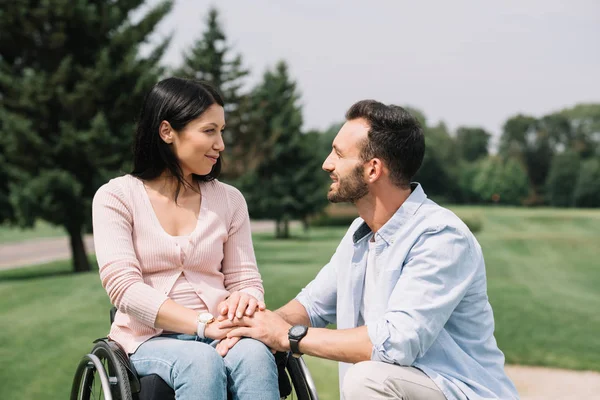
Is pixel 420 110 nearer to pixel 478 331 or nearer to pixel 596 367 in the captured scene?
pixel 596 367

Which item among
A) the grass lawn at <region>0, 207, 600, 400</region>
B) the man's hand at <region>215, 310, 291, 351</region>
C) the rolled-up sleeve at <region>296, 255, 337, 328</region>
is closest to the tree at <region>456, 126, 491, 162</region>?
the grass lawn at <region>0, 207, 600, 400</region>

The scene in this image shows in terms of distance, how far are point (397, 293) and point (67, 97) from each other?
1338cm

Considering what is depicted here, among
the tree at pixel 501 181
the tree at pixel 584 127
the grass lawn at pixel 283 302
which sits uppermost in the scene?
the tree at pixel 584 127

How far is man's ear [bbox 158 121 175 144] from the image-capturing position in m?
2.52

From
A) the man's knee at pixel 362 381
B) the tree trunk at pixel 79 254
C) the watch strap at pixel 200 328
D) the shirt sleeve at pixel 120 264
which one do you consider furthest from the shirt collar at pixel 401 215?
the tree trunk at pixel 79 254

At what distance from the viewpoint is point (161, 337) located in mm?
2422

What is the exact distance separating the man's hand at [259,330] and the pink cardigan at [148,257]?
6.4 inches

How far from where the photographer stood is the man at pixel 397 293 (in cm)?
217

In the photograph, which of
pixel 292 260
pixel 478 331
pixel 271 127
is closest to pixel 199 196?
pixel 478 331

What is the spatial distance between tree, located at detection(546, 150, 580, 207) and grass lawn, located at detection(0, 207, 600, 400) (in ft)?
97.4

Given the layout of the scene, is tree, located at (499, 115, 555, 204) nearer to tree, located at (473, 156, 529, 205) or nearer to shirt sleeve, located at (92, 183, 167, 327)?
tree, located at (473, 156, 529, 205)

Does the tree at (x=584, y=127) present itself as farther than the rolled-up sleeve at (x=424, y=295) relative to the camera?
Yes

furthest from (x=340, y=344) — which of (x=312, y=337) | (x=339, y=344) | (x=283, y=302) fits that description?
(x=283, y=302)

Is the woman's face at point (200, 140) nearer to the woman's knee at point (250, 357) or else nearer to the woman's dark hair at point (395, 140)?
the woman's dark hair at point (395, 140)
